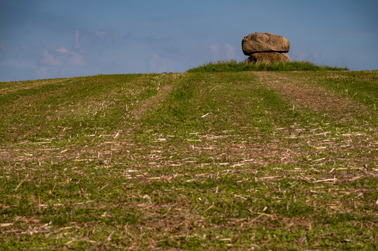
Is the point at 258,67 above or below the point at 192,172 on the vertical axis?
above

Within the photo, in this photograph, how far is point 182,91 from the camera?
18.0 m

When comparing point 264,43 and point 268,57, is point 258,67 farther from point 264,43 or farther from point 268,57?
point 264,43

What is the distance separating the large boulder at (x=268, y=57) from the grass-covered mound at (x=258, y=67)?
7.54 ft

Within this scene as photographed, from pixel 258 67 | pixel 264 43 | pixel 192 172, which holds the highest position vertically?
pixel 264 43

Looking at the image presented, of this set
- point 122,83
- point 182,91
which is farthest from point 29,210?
point 122,83

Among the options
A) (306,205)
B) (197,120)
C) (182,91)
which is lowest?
(306,205)

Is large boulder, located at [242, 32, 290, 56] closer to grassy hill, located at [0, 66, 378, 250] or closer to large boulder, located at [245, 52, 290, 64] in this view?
large boulder, located at [245, 52, 290, 64]

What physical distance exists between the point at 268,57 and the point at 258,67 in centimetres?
445

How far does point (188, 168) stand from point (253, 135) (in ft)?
12.1

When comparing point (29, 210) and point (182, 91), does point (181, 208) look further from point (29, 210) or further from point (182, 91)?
point (182, 91)

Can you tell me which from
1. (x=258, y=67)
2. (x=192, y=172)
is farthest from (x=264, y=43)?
(x=192, y=172)

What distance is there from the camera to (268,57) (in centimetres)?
3183

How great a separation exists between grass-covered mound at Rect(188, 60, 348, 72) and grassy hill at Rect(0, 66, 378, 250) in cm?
1075

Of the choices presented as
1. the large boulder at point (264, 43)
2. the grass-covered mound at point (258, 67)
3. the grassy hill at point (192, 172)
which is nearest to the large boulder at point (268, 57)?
the large boulder at point (264, 43)
